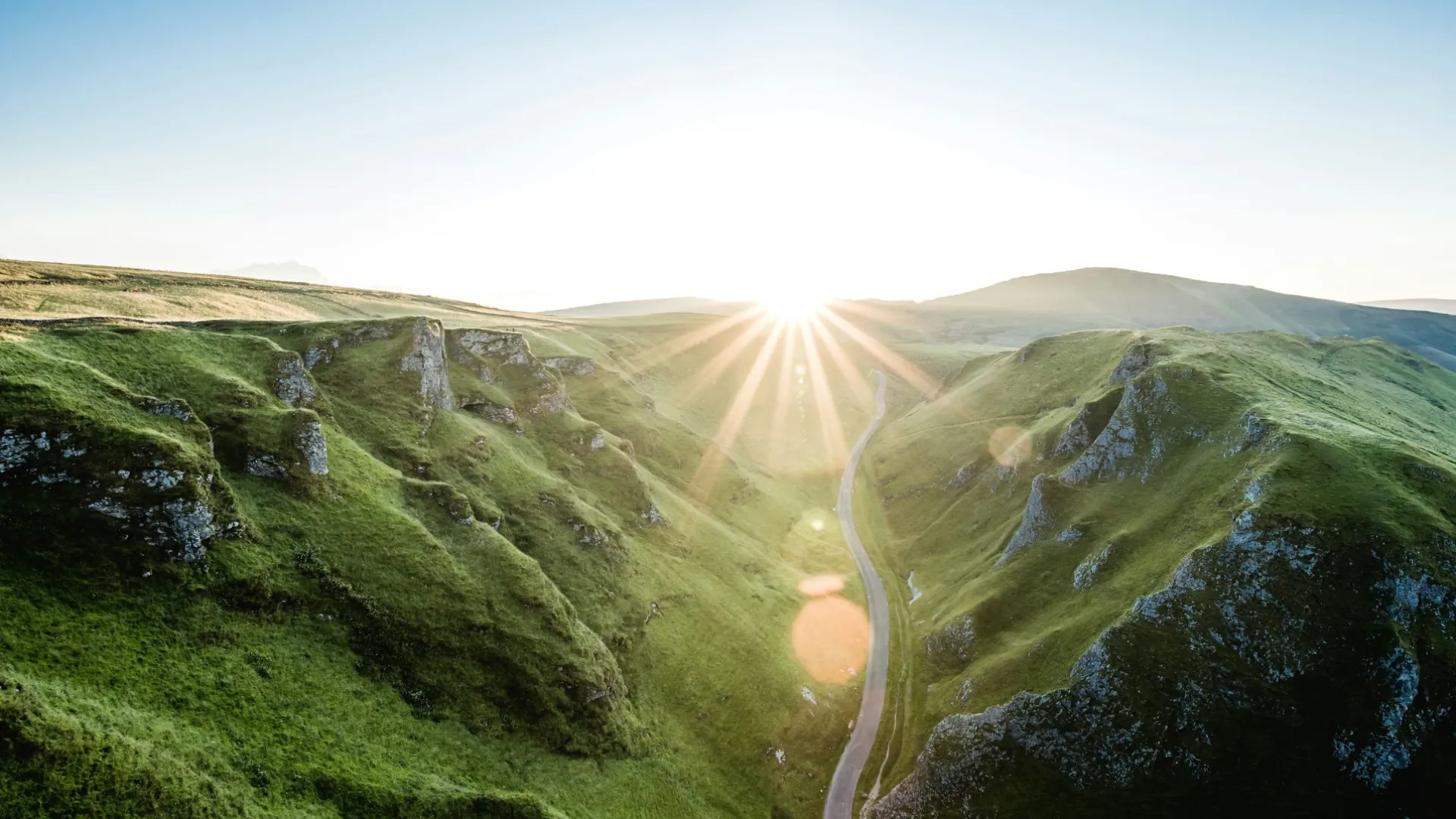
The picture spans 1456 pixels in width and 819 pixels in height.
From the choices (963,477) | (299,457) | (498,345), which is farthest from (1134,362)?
(299,457)

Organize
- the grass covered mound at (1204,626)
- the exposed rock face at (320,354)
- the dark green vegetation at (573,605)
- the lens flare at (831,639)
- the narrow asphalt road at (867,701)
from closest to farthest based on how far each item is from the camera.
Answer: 1. the dark green vegetation at (573,605)
2. the grass covered mound at (1204,626)
3. the narrow asphalt road at (867,701)
4. the exposed rock face at (320,354)
5. the lens flare at (831,639)

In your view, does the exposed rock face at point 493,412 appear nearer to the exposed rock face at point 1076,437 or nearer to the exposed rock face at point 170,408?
the exposed rock face at point 170,408

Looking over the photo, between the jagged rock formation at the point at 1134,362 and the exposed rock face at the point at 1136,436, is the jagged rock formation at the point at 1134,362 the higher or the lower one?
the higher one

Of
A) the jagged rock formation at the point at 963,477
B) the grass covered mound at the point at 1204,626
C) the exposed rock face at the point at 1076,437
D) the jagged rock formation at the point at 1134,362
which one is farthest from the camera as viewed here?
the jagged rock formation at the point at 963,477

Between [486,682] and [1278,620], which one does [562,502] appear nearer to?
[486,682]

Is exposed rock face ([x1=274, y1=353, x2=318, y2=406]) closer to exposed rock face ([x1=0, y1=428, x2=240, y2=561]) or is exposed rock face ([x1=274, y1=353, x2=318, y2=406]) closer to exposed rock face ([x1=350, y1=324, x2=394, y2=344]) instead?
exposed rock face ([x1=350, y1=324, x2=394, y2=344])

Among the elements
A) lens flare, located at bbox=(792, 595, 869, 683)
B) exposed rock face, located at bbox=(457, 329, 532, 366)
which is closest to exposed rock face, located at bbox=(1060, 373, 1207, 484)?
lens flare, located at bbox=(792, 595, 869, 683)

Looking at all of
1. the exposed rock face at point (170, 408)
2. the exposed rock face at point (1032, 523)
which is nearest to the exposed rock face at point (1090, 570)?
the exposed rock face at point (1032, 523)

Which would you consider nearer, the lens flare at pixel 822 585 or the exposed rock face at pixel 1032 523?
the exposed rock face at pixel 1032 523
